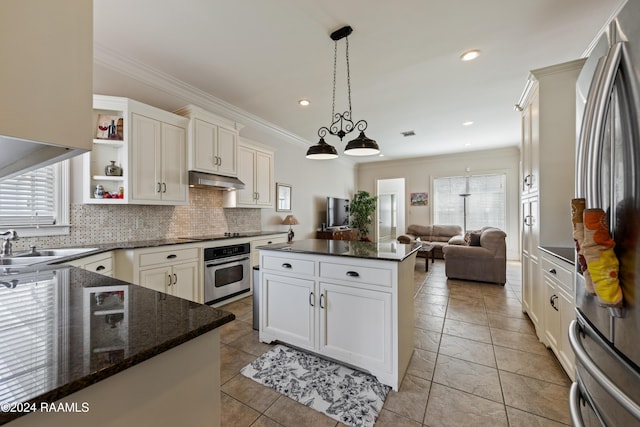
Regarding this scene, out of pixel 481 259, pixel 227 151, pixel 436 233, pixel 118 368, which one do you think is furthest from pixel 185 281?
pixel 436 233

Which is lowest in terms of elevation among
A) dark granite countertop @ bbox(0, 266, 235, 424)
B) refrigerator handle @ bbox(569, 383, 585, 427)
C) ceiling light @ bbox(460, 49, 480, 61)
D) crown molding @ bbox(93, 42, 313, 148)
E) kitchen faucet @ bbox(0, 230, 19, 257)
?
refrigerator handle @ bbox(569, 383, 585, 427)

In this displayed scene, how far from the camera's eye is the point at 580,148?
2.91ft

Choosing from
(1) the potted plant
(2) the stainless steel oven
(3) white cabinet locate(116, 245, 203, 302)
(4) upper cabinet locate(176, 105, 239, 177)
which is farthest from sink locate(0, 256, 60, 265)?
(1) the potted plant

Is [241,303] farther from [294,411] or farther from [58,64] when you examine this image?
[58,64]

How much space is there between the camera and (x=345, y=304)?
1.97 m

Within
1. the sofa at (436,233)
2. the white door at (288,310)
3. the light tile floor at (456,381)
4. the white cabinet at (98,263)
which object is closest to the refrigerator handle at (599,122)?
the light tile floor at (456,381)

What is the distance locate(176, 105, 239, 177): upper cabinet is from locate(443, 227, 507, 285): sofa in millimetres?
3951

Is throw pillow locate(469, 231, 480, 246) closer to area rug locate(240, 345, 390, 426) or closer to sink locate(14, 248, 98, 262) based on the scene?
area rug locate(240, 345, 390, 426)

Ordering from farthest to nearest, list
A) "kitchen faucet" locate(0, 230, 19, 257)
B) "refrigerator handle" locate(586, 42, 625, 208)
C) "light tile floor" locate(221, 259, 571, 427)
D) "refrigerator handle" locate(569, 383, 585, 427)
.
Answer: "kitchen faucet" locate(0, 230, 19, 257) < "light tile floor" locate(221, 259, 571, 427) < "refrigerator handle" locate(569, 383, 585, 427) < "refrigerator handle" locate(586, 42, 625, 208)

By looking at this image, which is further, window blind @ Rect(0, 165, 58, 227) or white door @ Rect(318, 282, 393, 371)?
window blind @ Rect(0, 165, 58, 227)

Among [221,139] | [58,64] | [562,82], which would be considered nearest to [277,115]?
[221,139]

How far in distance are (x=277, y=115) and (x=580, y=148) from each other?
13.4 ft

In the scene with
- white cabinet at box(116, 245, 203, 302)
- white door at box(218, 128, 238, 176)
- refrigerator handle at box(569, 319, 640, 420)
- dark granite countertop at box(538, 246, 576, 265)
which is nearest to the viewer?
refrigerator handle at box(569, 319, 640, 420)

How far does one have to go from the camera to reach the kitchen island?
1815 millimetres
